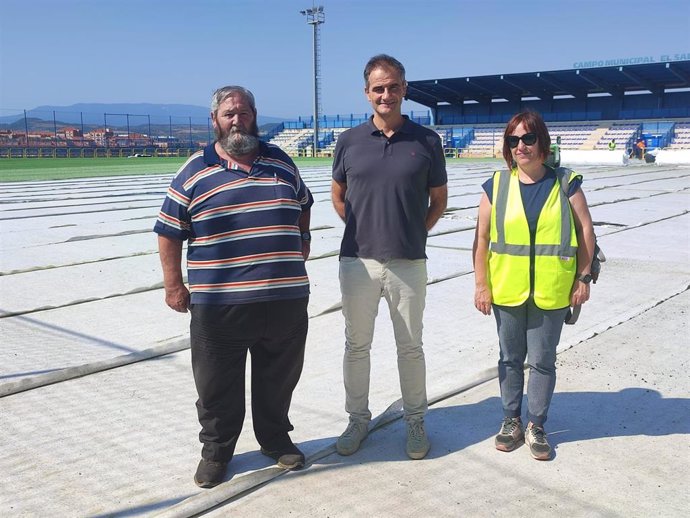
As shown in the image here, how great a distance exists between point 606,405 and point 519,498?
1.30m

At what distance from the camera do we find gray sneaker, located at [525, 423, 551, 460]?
351 cm

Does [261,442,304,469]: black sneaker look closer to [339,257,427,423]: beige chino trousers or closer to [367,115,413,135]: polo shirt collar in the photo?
[339,257,427,423]: beige chino trousers

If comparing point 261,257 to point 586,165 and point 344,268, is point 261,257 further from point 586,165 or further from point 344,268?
point 586,165

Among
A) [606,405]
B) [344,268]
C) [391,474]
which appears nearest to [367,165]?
[344,268]

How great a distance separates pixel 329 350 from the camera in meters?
5.25

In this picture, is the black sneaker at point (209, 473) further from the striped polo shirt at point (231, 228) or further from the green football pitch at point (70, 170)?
the green football pitch at point (70, 170)

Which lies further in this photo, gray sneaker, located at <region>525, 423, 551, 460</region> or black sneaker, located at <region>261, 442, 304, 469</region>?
gray sneaker, located at <region>525, 423, 551, 460</region>

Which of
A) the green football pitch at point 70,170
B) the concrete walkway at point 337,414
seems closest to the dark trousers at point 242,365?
the concrete walkway at point 337,414

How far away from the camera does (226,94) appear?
3301 mm

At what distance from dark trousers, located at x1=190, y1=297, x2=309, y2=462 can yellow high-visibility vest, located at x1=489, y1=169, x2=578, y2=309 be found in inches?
40.0

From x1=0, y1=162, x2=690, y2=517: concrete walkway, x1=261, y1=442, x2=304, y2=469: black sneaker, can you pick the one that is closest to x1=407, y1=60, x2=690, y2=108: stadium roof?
x1=0, y1=162, x2=690, y2=517: concrete walkway

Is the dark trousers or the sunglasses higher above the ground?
the sunglasses

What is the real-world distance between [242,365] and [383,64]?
160 centimetres

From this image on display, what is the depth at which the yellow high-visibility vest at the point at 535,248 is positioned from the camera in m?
3.48
